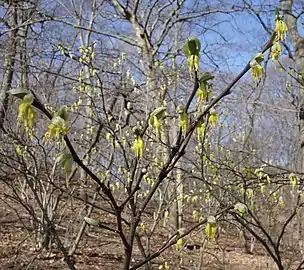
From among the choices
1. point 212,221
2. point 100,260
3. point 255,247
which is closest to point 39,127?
point 100,260

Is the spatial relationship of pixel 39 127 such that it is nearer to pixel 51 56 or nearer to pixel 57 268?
pixel 51 56

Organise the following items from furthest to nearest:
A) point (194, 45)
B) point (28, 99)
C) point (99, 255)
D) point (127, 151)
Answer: point (99, 255)
point (127, 151)
point (194, 45)
point (28, 99)

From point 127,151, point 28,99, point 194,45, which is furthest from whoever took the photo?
point 127,151

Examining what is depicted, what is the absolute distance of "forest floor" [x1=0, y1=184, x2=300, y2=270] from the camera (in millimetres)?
5461

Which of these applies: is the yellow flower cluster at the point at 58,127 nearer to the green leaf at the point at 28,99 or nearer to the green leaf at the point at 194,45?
the green leaf at the point at 28,99

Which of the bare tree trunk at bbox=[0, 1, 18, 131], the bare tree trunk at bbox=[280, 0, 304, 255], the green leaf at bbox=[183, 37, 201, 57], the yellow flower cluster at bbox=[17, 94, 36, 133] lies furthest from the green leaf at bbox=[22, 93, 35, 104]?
the bare tree trunk at bbox=[280, 0, 304, 255]

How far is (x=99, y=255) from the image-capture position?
6586 mm

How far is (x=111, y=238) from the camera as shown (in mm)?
7496

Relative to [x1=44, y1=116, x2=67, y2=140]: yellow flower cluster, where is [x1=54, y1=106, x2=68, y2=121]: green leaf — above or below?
above

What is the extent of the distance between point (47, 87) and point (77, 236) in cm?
183

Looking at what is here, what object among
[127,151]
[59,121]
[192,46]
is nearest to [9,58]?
[127,151]

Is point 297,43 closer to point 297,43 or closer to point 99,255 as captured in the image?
point 297,43

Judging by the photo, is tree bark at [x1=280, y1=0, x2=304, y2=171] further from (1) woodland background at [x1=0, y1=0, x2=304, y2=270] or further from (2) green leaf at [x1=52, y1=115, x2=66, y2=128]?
(2) green leaf at [x1=52, y1=115, x2=66, y2=128]

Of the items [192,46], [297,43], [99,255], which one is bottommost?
[99,255]
